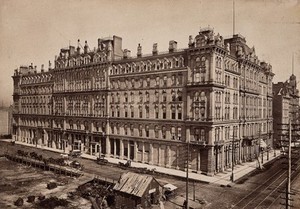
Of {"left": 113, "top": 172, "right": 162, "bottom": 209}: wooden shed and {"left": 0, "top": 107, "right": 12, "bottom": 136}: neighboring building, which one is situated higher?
{"left": 0, "top": 107, "right": 12, "bottom": 136}: neighboring building

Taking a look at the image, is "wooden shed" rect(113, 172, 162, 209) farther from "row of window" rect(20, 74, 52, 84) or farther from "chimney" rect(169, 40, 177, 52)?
"row of window" rect(20, 74, 52, 84)

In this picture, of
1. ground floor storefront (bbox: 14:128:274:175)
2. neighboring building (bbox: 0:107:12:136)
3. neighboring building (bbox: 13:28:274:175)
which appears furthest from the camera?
neighboring building (bbox: 0:107:12:136)

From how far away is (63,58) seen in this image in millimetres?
74688

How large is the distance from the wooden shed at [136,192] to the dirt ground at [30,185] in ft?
14.2

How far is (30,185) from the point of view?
41625 millimetres

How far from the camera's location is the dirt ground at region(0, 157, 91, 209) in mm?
34081

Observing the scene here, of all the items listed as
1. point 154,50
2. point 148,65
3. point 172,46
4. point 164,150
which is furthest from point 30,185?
point 172,46

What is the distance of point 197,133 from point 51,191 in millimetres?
25927

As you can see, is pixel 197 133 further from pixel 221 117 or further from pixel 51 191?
pixel 51 191

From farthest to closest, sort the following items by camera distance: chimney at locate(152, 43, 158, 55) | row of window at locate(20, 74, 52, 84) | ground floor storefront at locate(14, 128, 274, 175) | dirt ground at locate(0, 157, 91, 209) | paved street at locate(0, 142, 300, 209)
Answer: row of window at locate(20, 74, 52, 84)
chimney at locate(152, 43, 158, 55)
ground floor storefront at locate(14, 128, 274, 175)
dirt ground at locate(0, 157, 91, 209)
paved street at locate(0, 142, 300, 209)

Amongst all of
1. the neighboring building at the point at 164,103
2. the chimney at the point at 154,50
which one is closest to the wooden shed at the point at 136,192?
the neighboring building at the point at 164,103

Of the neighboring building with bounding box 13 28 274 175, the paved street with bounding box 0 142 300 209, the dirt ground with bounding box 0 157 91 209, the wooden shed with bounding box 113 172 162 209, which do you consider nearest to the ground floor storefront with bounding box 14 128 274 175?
the neighboring building with bounding box 13 28 274 175

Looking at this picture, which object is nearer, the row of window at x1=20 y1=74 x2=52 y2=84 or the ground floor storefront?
the ground floor storefront

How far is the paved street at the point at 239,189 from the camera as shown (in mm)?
33750
